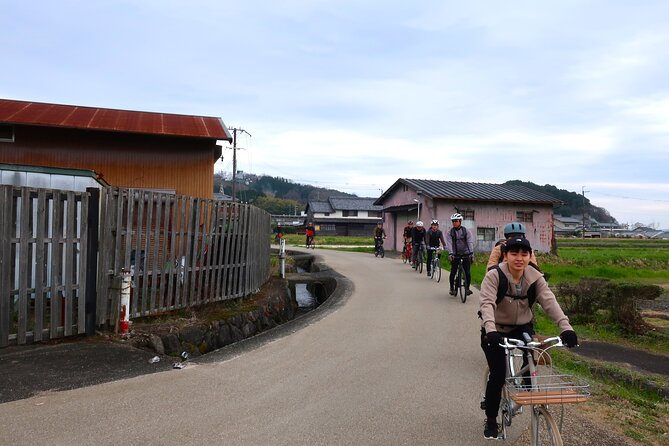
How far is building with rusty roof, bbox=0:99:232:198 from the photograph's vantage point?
13.4 meters

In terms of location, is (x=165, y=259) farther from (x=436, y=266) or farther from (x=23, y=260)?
(x=436, y=266)

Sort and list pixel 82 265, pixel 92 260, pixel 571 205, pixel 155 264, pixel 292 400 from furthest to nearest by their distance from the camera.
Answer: pixel 571 205 < pixel 155 264 < pixel 92 260 < pixel 82 265 < pixel 292 400

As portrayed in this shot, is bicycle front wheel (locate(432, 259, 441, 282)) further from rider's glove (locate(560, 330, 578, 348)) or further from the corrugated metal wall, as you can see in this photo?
rider's glove (locate(560, 330, 578, 348))

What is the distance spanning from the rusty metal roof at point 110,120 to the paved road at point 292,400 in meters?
8.71

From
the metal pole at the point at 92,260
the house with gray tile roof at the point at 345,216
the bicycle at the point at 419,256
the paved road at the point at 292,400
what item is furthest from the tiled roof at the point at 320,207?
the metal pole at the point at 92,260

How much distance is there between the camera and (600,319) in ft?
31.2

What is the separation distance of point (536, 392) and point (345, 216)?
67269mm

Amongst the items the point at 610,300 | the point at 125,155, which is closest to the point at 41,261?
the point at 125,155

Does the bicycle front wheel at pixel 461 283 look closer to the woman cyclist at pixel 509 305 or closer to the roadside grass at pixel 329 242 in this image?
the woman cyclist at pixel 509 305

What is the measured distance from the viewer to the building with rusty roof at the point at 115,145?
13422 mm

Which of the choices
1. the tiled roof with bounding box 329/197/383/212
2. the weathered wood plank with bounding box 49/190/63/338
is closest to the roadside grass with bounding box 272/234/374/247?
the tiled roof with bounding box 329/197/383/212

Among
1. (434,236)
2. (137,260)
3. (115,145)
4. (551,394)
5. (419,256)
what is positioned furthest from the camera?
(419,256)

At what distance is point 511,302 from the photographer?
3820 mm

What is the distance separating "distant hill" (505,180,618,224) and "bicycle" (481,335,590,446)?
85697 mm
